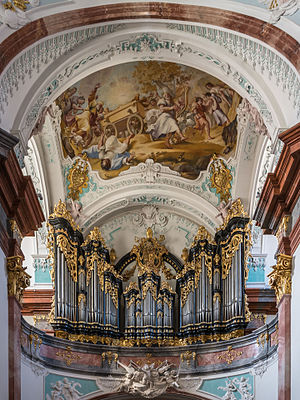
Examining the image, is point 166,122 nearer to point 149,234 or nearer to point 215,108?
point 215,108

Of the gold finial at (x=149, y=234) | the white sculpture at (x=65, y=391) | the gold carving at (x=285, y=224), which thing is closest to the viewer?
the gold carving at (x=285, y=224)

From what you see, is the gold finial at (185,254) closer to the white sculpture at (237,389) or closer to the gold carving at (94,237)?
the gold carving at (94,237)

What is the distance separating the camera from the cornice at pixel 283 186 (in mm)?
18812

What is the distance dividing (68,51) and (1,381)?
6.11 metres

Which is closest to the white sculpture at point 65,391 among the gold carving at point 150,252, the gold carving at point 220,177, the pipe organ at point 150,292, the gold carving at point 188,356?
the pipe organ at point 150,292

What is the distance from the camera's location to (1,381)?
19344mm

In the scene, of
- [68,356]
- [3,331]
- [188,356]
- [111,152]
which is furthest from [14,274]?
[111,152]

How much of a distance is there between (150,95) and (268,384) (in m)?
6.68

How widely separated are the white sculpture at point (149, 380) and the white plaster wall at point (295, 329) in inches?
206

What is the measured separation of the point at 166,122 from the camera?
83.4ft

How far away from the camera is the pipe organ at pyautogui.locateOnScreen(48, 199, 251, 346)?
981 inches

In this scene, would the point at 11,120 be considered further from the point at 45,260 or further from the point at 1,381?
the point at 45,260

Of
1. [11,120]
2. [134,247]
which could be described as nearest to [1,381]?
[11,120]

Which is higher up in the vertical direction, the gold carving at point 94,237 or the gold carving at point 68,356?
the gold carving at point 94,237
